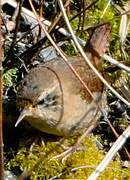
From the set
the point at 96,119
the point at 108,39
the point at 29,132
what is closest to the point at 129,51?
the point at 108,39

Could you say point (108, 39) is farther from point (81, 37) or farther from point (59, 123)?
point (59, 123)

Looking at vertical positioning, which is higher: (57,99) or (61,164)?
(57,99)

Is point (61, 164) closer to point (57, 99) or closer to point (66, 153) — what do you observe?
point (66, 153)

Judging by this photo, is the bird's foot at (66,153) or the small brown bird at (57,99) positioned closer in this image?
the small brown bird at (57,99)

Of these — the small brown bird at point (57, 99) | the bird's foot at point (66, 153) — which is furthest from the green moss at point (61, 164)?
the small brown bird at point (57, 99)

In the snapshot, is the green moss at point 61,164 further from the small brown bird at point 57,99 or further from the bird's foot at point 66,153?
the small brown bird at point 57,99

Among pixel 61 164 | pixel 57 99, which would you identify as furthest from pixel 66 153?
pixel 57 99

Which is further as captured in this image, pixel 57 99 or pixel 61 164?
pixel 61 164

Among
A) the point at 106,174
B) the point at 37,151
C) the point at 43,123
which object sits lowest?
the point at 106,174

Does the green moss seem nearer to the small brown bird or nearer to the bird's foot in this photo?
the bird's foot
